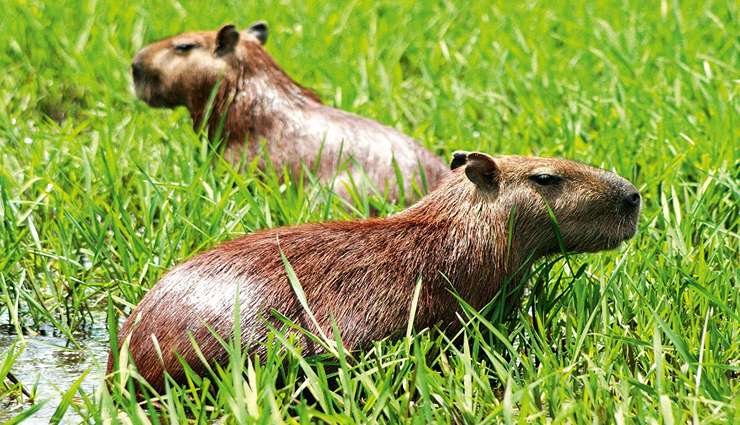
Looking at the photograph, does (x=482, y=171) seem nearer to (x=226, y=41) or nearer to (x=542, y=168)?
(x=542, y=168)

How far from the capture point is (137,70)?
22.0ft

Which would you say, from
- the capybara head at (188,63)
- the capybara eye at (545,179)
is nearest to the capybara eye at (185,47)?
the capybara head at (188,63)

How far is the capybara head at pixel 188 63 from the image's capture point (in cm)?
651

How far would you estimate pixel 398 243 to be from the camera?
4.02 metres

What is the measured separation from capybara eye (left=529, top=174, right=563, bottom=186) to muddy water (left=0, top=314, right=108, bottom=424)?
1453 millimetres

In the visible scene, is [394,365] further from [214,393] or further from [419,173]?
[419,173]

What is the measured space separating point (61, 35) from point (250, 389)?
16.2ft

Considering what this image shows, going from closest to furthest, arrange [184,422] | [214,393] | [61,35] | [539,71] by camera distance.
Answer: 1. [184,422]
2. [214,393]
3. [539,71]
4. [61,35]

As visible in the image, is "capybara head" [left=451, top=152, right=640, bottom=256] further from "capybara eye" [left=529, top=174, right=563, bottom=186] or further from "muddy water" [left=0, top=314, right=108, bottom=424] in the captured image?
"muddy water" [left=0, top=314, right=108, bottom=424]

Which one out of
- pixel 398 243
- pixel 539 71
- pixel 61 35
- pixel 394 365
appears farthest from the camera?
pixel 61 35

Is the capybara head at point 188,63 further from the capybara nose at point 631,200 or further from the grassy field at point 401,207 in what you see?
the capybara nose at point 631,200

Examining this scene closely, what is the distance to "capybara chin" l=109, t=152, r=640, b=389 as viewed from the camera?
372 centimetres

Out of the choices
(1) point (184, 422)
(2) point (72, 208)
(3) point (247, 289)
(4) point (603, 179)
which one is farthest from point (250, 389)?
(2) point (72, 208)

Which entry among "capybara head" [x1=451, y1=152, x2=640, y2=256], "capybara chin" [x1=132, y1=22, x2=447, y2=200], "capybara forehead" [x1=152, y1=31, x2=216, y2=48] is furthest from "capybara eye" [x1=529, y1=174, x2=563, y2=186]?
"capybara forehead" [x1=152, y1=31, x2=216, y2=48]
